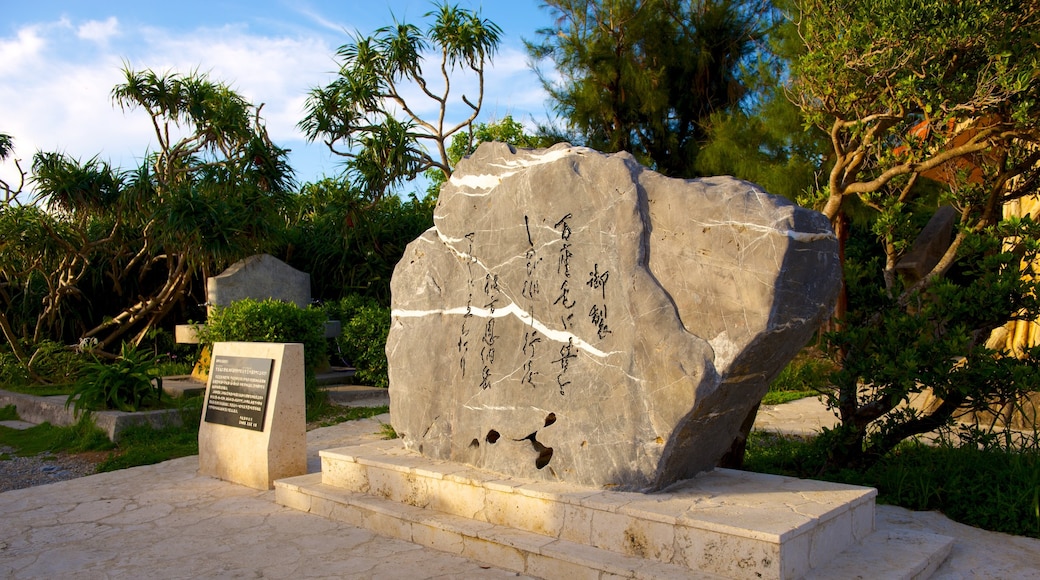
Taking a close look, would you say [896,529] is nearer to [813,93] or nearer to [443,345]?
[443,345]

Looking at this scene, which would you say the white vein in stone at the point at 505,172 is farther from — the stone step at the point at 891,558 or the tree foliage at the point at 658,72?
the tree foliage at the point at 658,72

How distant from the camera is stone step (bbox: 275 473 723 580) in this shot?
149 inches

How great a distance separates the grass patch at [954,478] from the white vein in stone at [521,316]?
218 cm

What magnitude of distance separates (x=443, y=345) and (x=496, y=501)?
3.98 feet

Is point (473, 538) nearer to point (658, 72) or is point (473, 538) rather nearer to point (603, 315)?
point (603, 315)

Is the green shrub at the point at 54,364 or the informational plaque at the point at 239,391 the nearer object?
the informational plaque at the point at 239,391

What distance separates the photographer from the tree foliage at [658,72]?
641 inches

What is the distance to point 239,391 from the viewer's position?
20.3ft

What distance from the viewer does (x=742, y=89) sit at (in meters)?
16.4

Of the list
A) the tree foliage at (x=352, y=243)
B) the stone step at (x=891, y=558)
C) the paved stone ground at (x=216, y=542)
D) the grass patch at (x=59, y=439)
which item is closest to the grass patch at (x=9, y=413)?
the grass patch at (x=59, y=439)

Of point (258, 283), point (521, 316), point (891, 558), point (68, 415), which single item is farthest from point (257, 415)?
point (258, 283)

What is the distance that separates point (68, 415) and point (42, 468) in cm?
174

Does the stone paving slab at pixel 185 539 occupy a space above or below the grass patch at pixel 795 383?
below

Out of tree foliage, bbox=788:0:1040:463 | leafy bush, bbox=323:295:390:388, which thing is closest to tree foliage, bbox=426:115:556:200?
leafy bush, bbox=323:295:390:388
